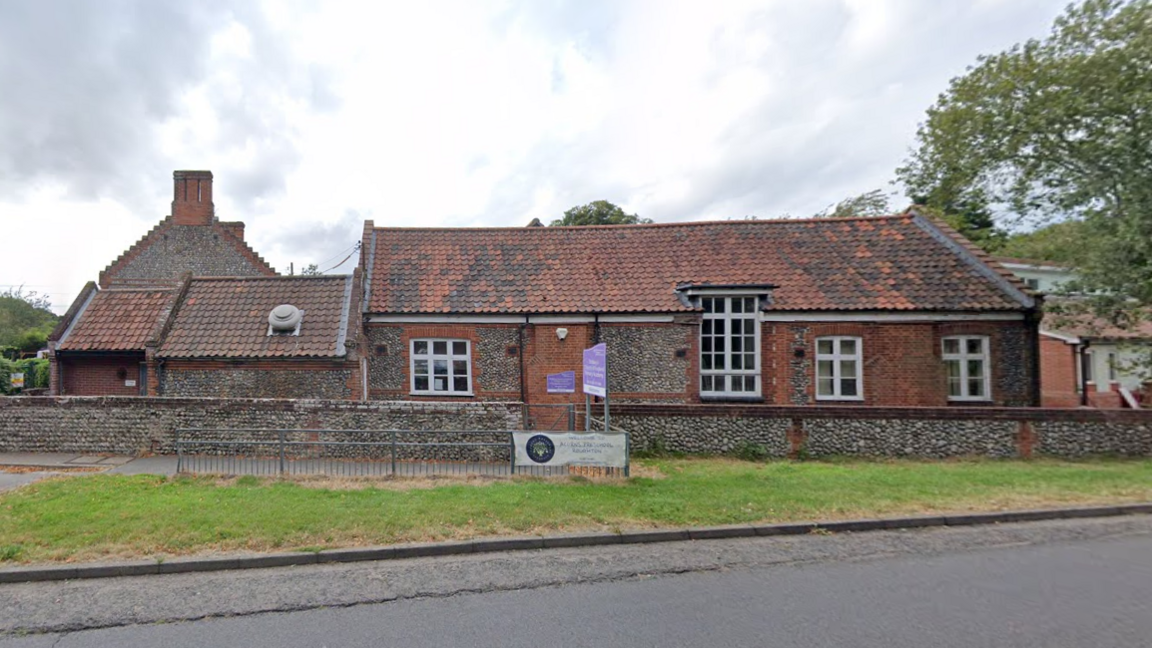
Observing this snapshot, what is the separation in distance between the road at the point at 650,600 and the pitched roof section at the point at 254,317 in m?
9.14

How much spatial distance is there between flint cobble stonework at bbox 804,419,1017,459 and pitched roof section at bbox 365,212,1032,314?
13.0ft

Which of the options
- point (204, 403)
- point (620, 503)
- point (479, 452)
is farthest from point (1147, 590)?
point (204, 403)

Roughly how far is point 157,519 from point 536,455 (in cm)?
534

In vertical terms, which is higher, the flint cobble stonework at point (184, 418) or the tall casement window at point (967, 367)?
the tall casement window at point (967, 367)

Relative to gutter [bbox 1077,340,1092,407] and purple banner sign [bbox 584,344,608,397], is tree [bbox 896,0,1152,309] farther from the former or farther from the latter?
purple banner sign [bbox 584,344,608,397]

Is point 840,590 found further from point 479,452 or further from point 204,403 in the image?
point 204,403

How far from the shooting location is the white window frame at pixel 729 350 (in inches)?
574

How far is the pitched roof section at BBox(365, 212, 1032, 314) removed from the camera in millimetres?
14781

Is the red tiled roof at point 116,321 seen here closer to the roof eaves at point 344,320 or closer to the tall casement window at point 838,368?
the roof eaves at point 344,320

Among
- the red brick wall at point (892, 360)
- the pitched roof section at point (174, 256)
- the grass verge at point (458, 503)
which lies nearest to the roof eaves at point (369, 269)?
the grass verge at point (458, 503)

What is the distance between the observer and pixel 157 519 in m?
6.56

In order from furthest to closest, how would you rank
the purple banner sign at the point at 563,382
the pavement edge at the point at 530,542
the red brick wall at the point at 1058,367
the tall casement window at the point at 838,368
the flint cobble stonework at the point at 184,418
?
the red brick wall at the point at 1058,367
the tall casement window at the point at 838,368
the purple banner sign at the point at 563,382
the flint cobble stonework at the point at 184,418
the pavement edge at the point at 530,542

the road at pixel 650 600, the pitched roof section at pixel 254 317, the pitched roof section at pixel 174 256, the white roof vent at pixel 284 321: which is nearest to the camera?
the road at pixel 650 600

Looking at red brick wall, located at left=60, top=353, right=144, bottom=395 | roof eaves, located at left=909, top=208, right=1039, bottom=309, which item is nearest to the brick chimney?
red brick wall, located at left=60, top=353, right=144, bottom=395
